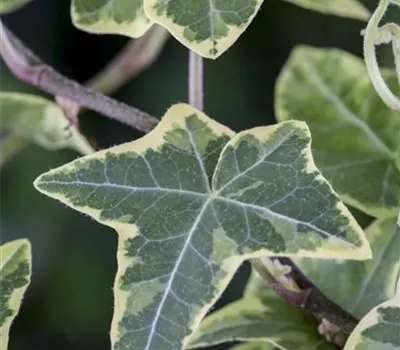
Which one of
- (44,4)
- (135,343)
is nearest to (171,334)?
(135,343)

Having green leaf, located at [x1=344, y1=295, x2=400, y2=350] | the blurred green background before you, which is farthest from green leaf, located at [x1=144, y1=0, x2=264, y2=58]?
the blurred green background

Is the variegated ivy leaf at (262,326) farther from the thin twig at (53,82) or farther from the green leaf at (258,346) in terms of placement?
the thin twig at (53,82)

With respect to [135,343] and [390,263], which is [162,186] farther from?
[390,263]

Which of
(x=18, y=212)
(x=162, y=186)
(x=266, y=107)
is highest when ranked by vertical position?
(x=162, y=186)

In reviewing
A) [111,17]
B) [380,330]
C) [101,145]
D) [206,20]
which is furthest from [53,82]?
[101,145]

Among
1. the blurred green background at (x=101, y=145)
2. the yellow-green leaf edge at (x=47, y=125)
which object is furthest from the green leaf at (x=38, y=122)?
the blurred green background at (x=101, y=145)
